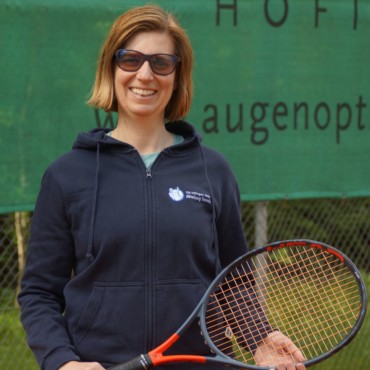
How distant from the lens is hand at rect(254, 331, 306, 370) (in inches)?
96.3

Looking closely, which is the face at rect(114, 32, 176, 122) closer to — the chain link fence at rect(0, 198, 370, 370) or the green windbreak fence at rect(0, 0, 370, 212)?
the green windbreak fence at rect(0, 0, 370, 212)

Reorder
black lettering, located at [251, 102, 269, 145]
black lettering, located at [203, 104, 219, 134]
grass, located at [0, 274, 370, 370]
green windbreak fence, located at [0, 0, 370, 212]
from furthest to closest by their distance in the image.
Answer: black lettering, located at [251, 102, 269, 145]
black lettering, located at [203, 104, 219, 134]
grass, located at [0, 274, 370, 370]
green windbreak fence, located at [0, 0, 370, 212]

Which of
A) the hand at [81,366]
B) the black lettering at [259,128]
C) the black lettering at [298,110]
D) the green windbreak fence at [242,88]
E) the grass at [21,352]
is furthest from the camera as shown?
the black lettering at [298,110]

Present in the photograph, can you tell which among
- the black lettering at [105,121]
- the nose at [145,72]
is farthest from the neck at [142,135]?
the black lettering at [105,121]

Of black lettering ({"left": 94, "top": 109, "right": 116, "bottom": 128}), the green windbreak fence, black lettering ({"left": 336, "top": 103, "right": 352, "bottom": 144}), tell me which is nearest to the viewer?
the green windbreak fence

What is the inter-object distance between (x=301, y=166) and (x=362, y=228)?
115 cm

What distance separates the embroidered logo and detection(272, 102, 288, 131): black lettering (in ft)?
8.24

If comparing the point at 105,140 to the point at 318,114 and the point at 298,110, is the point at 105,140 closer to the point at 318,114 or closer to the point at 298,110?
the point at 298,110

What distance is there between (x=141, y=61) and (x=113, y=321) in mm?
657

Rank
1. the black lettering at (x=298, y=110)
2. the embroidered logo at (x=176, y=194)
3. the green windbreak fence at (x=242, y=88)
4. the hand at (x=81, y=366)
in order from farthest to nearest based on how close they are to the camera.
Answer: the black lettering at (x=298, y=110)
the green windbreak fence at (x=242, y=88)
the embroidered logo at (x=176, y=194)
the hand at (x=81, y=366)

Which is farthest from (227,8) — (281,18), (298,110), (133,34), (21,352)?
(133,34)

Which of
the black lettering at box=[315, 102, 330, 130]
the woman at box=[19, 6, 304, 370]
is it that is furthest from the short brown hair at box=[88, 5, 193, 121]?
the black lettering at box=[315, 102, 330, 130]

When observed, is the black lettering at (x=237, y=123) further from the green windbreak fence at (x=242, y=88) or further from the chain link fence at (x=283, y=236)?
the chain link fence at (x=283, y=236)

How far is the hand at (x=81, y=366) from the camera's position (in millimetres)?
2252
